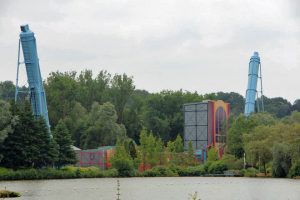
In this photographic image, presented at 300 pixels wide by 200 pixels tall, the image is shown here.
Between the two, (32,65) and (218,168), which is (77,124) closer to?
(32,65)

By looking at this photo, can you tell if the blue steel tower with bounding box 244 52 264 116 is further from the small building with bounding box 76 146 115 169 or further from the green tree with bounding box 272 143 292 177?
the green tree with bounding box 272 143 292 177

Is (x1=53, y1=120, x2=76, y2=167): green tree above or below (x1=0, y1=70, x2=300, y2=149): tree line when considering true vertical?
below

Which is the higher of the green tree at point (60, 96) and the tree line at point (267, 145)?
the green tree at point (60, 96)

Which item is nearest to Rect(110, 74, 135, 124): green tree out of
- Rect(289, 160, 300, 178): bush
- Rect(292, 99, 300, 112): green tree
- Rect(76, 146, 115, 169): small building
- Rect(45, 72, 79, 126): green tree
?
Rect(45, 72, 79, 126): green tree

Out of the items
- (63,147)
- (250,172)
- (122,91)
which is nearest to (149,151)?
(63,147)

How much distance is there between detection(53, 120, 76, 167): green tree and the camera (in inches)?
2867

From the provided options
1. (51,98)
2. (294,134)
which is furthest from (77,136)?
(294,134)

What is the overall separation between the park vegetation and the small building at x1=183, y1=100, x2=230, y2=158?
7.49 meters

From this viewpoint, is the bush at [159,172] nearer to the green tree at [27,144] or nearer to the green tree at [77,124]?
the green tree at [27,144]

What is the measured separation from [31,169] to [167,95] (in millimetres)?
54321

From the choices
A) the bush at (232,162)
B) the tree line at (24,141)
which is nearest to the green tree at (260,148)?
the bush at (232,162)

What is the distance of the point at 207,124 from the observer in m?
98.6

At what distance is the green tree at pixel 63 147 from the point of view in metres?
72.8

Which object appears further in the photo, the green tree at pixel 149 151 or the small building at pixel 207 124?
the small building at pixel 207 124
